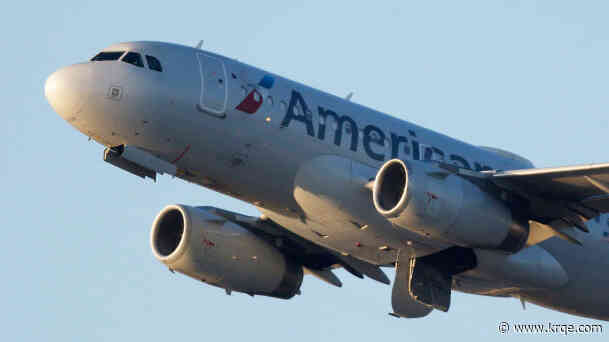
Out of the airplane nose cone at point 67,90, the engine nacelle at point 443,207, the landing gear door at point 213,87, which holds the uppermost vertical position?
the landing gear door at point 213,87

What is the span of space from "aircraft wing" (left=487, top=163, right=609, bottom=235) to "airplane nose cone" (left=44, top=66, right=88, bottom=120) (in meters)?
11.3

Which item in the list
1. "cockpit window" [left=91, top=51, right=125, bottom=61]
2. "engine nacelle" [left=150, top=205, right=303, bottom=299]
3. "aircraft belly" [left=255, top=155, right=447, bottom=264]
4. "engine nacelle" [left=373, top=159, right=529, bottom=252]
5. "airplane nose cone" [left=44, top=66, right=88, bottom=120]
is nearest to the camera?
"engine nacelle" [left=373, top=159, right=529, bottom=252]

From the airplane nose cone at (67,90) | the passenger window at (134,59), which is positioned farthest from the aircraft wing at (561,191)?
the airplane nose cone at (67,90)

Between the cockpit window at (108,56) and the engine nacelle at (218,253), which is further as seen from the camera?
the engine nacelle at (218,253)

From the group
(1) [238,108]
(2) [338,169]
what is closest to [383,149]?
(2) [338,169]

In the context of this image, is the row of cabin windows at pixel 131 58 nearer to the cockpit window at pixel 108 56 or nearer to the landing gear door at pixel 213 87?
the cockpit window at pixel 108 56

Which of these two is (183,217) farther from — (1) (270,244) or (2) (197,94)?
(2) (197,94)

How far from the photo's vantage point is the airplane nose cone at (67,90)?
1264 inches

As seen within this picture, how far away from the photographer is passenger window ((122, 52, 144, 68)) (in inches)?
1300

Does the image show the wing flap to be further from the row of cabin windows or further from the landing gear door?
the row of cabin windows

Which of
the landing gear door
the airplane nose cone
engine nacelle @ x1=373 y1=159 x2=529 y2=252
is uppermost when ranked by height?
the landing gear door

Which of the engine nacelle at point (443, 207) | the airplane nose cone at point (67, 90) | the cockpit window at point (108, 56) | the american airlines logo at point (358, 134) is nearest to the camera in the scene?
the engine nacelle at point (443, 207)

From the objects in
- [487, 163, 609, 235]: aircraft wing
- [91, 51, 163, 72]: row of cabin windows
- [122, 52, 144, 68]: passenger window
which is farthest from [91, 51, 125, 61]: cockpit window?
[487, 163, 609, 235]: aircraft wing

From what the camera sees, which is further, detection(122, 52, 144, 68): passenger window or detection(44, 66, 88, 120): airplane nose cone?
detection(122, 52, 144, 68): passenger window
